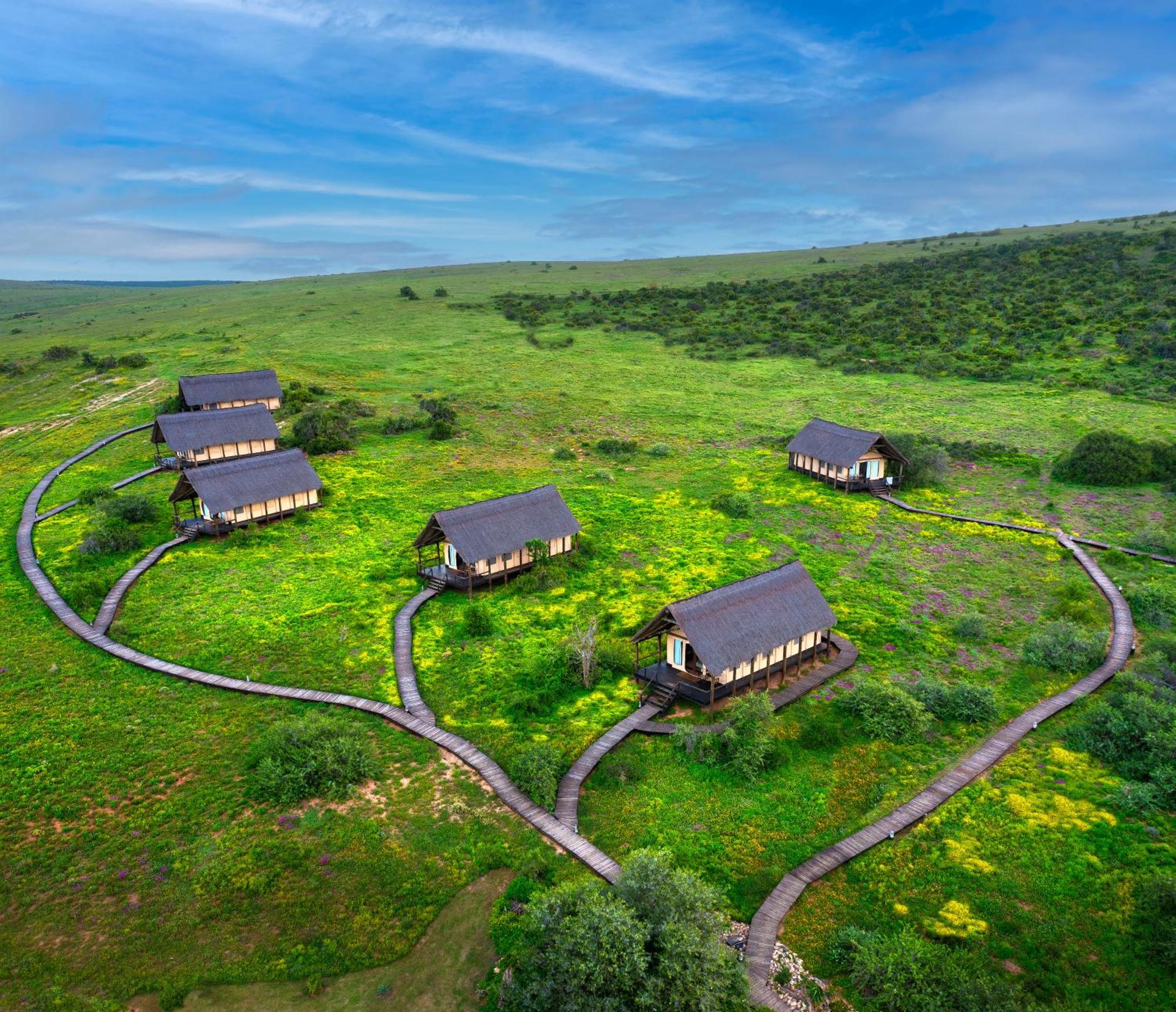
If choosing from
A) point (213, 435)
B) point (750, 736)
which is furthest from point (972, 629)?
point (213, 435)

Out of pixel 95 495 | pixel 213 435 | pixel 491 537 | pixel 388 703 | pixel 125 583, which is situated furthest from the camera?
pixel 213 435

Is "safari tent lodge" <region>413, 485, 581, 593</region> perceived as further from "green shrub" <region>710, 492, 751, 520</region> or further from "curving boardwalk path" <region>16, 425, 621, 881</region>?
"green shrub" <region>710, 492, 751, 520</region>

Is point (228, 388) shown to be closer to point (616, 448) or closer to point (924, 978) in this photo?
point (616, 448)

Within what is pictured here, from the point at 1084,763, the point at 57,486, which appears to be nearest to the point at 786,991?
the point at 1084,763

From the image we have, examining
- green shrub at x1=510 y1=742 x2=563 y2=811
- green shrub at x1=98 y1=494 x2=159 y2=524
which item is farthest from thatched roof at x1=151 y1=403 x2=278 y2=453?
green shrub at x1=510 y1=742 x2=563 y2=811

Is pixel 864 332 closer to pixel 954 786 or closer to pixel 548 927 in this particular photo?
pixel 954 786
